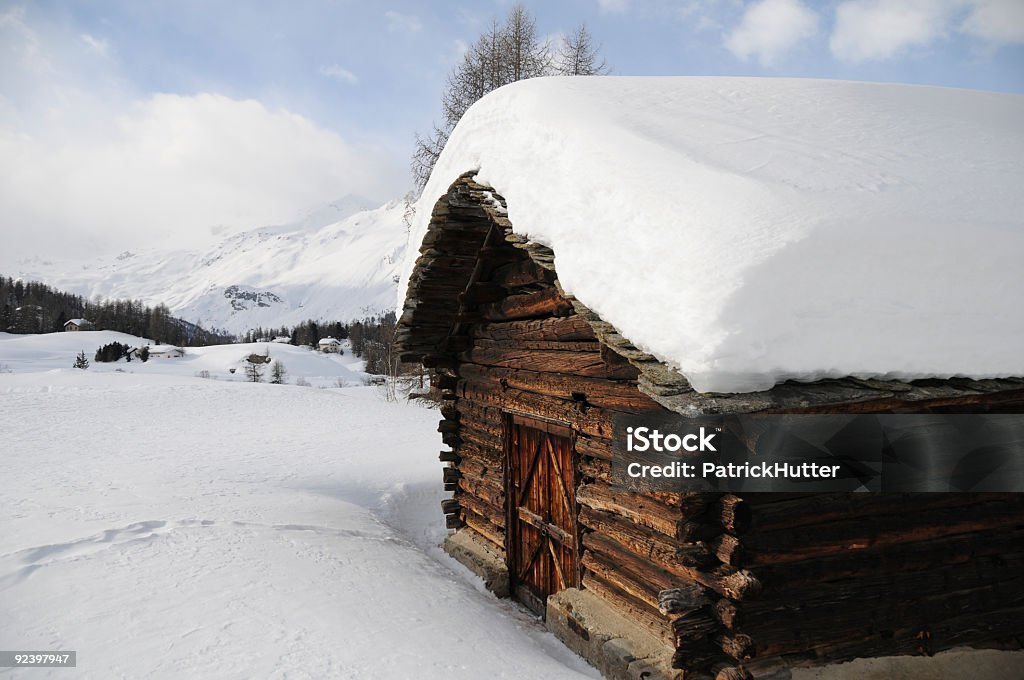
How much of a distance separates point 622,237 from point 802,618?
263 centimetres

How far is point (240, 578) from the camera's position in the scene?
5371 mm

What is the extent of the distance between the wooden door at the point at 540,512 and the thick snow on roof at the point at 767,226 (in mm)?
2356

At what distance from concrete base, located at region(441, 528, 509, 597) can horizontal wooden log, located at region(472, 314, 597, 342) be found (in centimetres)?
262

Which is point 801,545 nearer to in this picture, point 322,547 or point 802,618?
point 802,618

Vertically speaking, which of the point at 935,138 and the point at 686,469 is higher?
the point at 935,138

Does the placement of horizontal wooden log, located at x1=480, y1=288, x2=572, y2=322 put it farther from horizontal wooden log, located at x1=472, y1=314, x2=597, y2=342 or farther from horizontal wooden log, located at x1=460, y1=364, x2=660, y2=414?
horizontal wooden log, located at x1=460, y1=364, x2=660, y2=414

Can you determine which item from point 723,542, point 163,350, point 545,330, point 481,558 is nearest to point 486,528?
point 481,558

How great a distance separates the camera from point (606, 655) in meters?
4.72

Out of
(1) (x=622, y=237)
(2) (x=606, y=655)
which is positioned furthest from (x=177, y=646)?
(1) (x=622, y=237)

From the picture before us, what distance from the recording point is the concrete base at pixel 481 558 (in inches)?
278

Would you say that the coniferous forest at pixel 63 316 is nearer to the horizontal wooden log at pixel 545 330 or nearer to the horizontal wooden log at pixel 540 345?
the horizontal wooden log at pixel 540 345

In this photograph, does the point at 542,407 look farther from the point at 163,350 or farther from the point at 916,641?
the point at 163,350

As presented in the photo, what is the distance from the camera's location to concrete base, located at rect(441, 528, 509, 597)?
7.05 metres

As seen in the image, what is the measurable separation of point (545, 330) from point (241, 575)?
3.50 m
